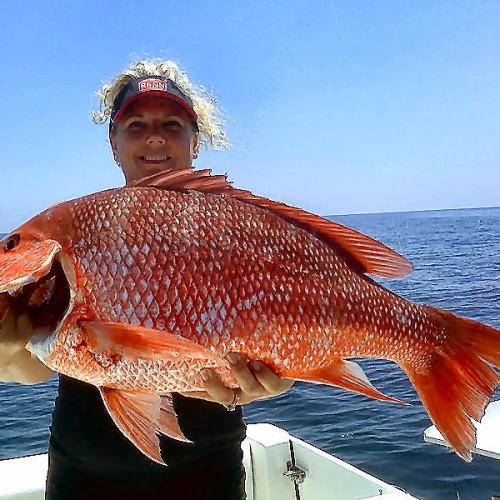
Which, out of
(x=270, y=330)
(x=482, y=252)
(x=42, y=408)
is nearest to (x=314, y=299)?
(x=270, y=330)

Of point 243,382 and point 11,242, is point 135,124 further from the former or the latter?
point 243,382

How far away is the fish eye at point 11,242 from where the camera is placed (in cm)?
186

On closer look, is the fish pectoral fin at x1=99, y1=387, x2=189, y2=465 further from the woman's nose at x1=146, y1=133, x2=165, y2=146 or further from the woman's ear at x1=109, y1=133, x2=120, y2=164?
the woman's ear at x1=109, y1=133, x2=120, y2=164

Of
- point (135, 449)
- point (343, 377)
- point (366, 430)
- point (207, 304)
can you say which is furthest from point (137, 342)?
point (366, 430)

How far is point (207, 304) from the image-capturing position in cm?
178

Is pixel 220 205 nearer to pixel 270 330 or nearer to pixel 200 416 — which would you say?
pixel 270 330

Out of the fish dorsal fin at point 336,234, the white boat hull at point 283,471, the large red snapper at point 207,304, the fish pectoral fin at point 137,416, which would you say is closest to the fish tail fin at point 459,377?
the large red snapper at point 207,304

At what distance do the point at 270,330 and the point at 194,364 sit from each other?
0.84 ft

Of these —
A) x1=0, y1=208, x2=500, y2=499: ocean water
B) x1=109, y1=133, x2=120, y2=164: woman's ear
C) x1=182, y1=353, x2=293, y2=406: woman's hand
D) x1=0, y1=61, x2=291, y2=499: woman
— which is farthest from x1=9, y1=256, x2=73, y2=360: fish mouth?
x1=0, y1=208, x2=500, y2=499: ocean water

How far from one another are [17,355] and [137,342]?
2.85 ft

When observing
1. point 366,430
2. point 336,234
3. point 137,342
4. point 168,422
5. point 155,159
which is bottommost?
point 366,430

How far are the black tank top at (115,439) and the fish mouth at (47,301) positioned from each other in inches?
27.2

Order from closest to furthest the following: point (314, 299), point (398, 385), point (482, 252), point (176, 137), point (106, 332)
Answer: point (106, 332), point (314, 299), point (176, 137), point (398, 385), point (482, 252)

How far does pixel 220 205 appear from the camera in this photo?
6.68 feet
